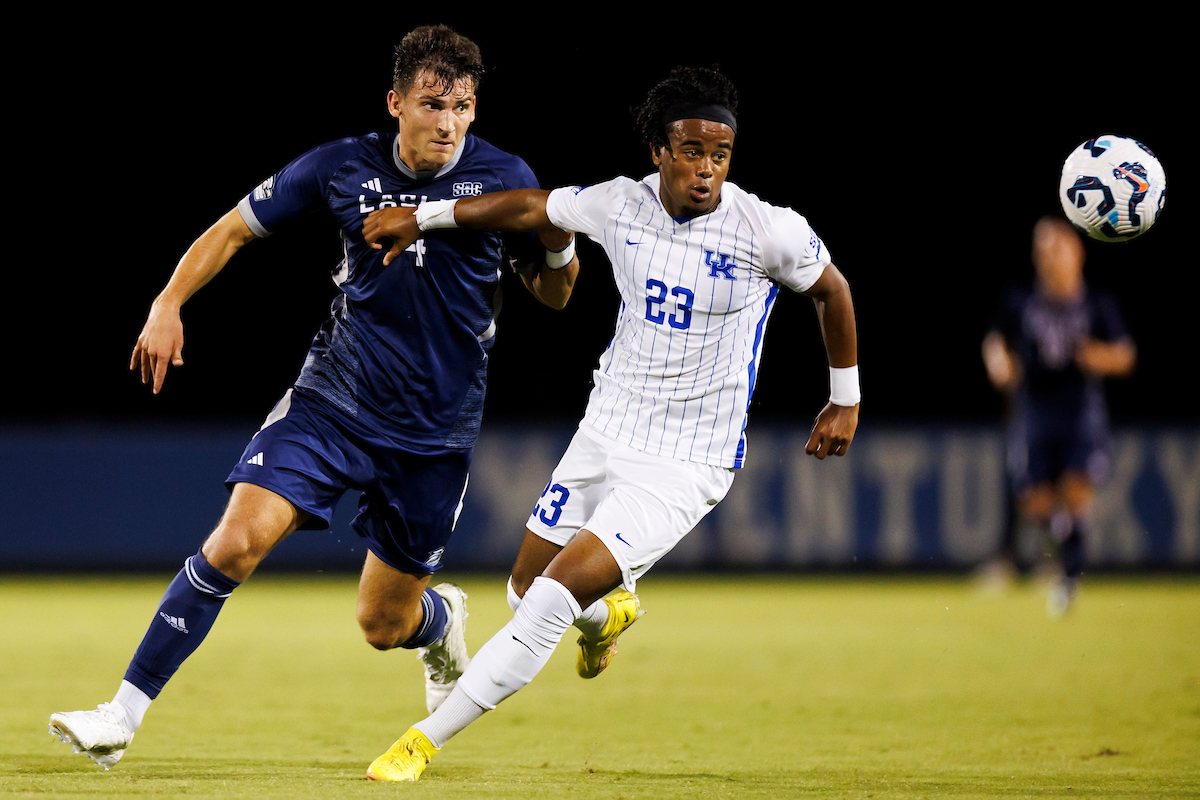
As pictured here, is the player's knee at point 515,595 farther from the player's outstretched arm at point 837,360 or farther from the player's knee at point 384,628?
the player's outstretched arm at point 837,360

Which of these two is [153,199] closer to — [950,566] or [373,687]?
[950,566]

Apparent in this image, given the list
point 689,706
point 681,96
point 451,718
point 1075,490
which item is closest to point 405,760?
point 451,718

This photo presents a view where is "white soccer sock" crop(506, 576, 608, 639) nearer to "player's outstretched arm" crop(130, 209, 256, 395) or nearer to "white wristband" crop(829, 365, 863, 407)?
"white wristband" crop(829, 365, 863, 407)

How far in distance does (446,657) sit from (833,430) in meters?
1.99

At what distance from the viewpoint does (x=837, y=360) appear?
4.88 metres

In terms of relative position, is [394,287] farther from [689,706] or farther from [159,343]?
[689,706]

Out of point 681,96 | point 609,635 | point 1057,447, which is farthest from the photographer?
point 1057,447

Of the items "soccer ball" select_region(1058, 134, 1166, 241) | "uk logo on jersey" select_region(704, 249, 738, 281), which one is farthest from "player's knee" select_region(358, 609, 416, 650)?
"soccer ball" select_region(1058, 134, 1166, 241)

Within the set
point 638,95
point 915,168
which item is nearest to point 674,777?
point 638,95

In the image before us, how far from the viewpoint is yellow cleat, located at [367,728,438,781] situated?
4371 mm

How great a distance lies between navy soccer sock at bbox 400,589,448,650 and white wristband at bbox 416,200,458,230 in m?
1.57

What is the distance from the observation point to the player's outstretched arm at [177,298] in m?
4.71

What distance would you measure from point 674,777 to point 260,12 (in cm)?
1321

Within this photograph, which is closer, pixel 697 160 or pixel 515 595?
pixel 697 160
